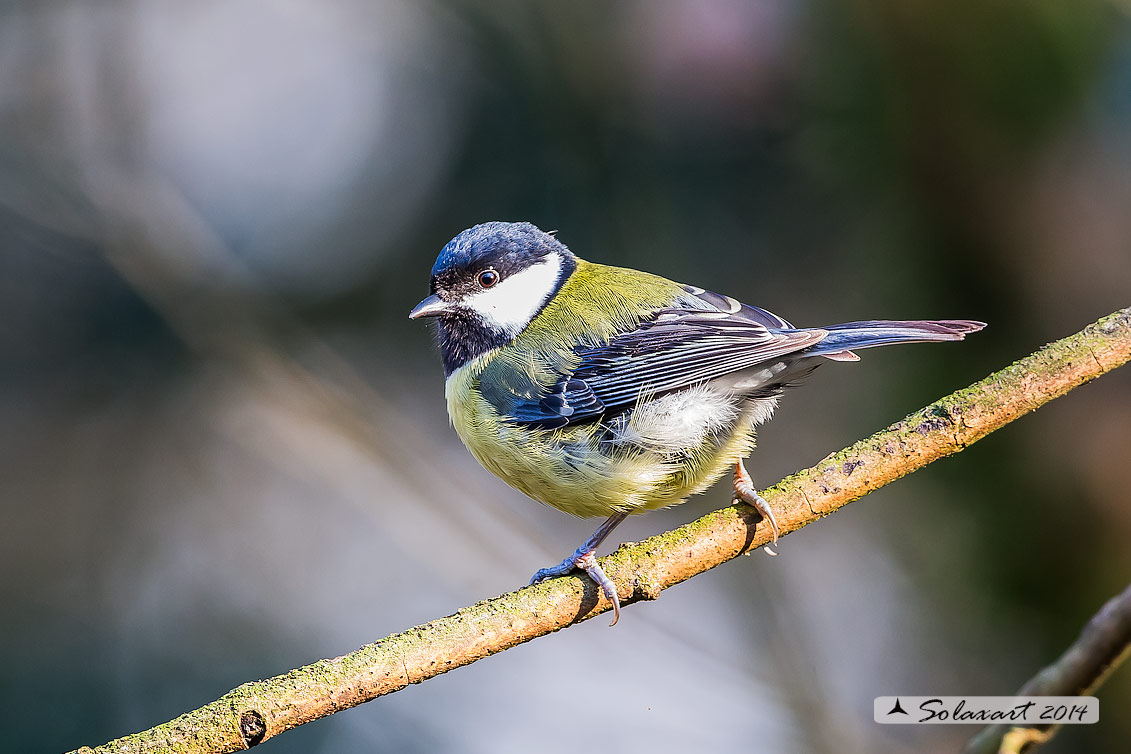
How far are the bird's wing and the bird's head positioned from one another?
0.25 metres

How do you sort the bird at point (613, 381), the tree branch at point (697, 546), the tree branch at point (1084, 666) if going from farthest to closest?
the bird at point (613, 381) → the tree branch at point (697, 546) → the tree branch at point (1084, 666)

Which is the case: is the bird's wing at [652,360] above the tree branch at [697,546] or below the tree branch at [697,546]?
above

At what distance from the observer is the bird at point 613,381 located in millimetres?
2057

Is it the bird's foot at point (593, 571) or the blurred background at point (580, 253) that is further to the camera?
the blurred background at point (580, 253)

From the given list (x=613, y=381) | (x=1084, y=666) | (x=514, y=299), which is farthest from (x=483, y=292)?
(x=1084, y=666)

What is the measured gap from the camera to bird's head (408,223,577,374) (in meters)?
2.40

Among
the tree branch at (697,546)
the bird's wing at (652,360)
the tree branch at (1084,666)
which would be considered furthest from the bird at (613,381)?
the tree branch at (1084,666)

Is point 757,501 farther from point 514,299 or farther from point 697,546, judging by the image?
point 514,299

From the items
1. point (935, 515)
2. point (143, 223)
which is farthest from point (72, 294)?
point (935, 515)

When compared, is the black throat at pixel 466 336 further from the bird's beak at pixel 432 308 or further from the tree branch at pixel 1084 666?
the tree branch at pixel 1084 666

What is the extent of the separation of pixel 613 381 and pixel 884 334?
2.06 ft

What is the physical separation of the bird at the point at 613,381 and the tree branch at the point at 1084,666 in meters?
0.71

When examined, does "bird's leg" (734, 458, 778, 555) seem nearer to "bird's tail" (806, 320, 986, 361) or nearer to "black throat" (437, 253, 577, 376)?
"bird's tail" (806, 320, 986, 361)

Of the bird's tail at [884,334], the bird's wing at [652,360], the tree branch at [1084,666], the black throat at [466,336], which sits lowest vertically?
the tree branch at [1084,666]
